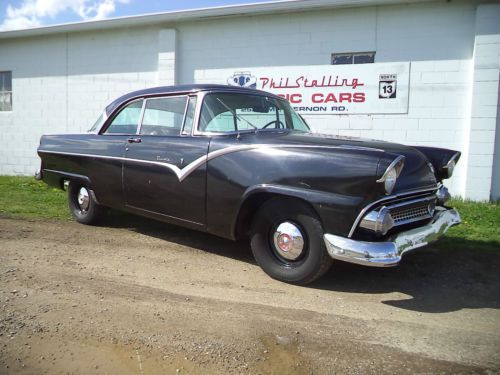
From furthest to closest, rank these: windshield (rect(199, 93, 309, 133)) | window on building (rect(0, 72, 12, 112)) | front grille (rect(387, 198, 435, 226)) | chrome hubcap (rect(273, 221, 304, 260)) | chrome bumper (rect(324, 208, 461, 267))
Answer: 1. window on building (rect(0, 72, 12, 112))
2. windshield (rect(199, 93, 309, 133))
3. chrome hubcap (rect(273, 221, 304, 260))
4. front grille (rect(387, 198, 435, 226))
5. chrome bumper (rect(324, 208, 461, 267))

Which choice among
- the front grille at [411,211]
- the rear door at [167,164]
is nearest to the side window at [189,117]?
the rear door at [167,164]

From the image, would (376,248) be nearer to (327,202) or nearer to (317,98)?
(327,202)

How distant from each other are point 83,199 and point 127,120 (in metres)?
1.39

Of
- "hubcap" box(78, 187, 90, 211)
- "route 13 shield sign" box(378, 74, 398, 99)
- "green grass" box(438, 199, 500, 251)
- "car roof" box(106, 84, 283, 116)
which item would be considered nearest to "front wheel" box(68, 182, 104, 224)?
"hubcap" box(78, 187, 90, 211)

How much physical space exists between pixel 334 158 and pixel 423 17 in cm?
581

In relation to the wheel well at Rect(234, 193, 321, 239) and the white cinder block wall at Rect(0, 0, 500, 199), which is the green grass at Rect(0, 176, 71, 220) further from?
the wheel well at Rect(234, 193, 321, 239)

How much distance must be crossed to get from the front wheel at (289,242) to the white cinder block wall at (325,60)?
5090 mm

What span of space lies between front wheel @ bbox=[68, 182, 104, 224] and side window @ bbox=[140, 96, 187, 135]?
4.62ft

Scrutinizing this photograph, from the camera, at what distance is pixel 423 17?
8.06m

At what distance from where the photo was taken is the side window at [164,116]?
4707 millimetres

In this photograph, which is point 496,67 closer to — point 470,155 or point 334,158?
point 470,155

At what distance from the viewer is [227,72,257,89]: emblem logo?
933 cm

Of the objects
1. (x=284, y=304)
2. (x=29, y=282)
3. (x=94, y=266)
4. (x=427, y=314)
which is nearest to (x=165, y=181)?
(x=94, y=266)

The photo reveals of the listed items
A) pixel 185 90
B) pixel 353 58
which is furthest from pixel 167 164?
pixel 353 58
